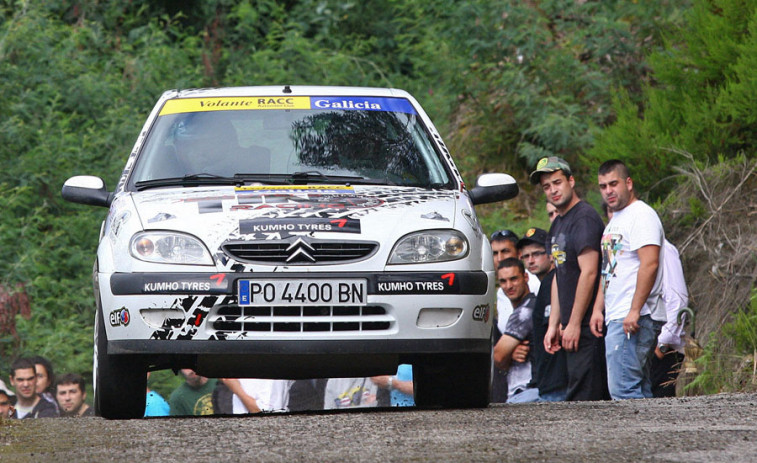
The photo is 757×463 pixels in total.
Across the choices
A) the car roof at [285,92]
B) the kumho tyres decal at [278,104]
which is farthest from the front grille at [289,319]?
the car roof at [285,92]

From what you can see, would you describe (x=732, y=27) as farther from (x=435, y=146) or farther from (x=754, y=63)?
(x=435, y=146)

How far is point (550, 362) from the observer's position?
30.9 feet

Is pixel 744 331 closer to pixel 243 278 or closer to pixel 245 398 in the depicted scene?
pixel 245 398

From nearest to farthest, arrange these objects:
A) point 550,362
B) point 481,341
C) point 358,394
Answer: point 481,341 → point 550,362 → point 358,394

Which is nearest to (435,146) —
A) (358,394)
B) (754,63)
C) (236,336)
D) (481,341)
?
(481,341)

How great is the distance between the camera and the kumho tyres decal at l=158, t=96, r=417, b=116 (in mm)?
7766

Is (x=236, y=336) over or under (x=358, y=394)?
over

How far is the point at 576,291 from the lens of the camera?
29.9 ft

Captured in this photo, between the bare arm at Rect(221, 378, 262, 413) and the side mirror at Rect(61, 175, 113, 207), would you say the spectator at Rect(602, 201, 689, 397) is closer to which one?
the bare arm at Rect(221, 378, 262, 413)

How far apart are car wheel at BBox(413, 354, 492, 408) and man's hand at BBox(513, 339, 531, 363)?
255 centimetres

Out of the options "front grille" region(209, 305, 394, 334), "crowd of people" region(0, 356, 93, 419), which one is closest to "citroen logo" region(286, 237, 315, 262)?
"front grille" region(209, 305, 394, 334)

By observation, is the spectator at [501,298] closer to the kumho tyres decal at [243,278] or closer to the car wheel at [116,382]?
the kumho tyres decal at [243,278]

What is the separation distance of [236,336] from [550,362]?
3.62m

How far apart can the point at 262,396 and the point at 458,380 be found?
157 inches
